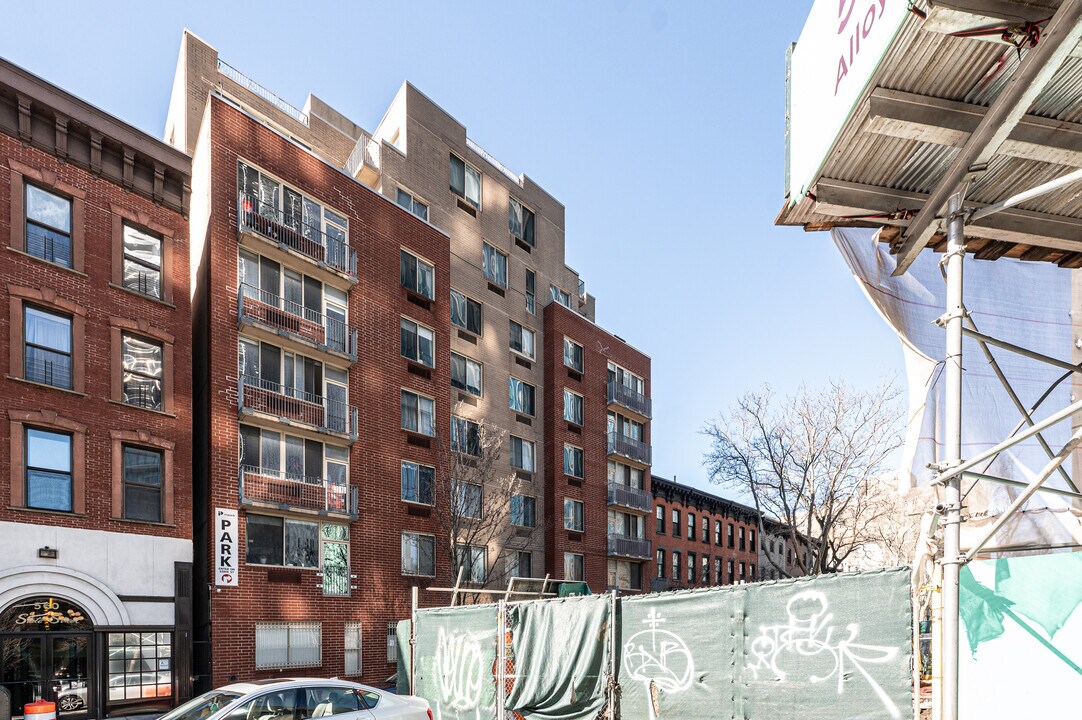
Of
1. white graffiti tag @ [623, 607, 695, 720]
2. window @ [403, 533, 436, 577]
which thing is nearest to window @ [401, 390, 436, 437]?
window @ [403, 533, 436, 577]

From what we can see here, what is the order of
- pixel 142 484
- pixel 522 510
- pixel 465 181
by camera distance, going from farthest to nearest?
pixel 465 181
pixel 522 510
pixel 142 484

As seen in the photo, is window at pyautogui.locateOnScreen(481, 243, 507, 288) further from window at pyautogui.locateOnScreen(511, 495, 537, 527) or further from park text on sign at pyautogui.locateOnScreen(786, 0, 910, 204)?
park text on sign at pyautogui.locateOnScreen(786, 0, 910, 204)

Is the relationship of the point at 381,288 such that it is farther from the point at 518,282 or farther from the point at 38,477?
the point at 38,477

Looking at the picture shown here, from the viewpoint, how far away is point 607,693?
11094 millimetres

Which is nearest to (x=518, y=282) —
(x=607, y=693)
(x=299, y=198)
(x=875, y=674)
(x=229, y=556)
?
(x=299, y=198)

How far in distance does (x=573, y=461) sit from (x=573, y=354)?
5.60 meters

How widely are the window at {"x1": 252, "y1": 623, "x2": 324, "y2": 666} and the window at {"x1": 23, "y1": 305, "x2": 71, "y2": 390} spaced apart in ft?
29.6

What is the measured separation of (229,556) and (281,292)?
8.64 meters

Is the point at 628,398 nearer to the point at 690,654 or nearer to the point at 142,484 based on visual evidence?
the point at 142,484

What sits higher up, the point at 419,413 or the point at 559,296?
the point at 559,296

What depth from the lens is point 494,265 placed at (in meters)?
38.9

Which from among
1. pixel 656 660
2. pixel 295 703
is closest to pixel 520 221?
pixel 295 703

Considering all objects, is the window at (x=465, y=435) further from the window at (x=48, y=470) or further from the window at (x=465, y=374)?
the window at (x=48, y=470)

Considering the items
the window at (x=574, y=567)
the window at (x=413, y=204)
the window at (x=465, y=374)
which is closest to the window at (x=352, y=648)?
the window at (x=465, y=374)
